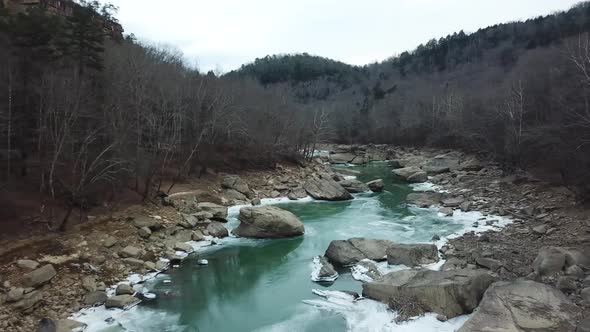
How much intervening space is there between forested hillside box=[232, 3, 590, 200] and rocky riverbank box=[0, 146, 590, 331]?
137 inches

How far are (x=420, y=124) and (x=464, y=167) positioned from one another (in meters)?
34.8

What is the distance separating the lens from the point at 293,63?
518 ft

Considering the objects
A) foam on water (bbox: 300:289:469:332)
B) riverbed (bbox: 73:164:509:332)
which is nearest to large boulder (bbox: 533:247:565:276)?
foam on water (bbox: 300:289:469:332)

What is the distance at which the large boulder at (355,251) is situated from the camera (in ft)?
57.2

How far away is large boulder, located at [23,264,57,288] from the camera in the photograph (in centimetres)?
1377

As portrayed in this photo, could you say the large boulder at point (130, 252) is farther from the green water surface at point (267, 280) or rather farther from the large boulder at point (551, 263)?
the large boulder at point (551, 263)

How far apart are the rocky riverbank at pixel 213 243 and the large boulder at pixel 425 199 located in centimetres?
8

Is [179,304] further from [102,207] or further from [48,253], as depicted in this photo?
[102,207]

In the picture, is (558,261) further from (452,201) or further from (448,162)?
(448,162)

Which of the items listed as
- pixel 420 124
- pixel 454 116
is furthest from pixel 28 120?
pixel 420 124

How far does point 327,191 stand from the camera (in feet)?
108

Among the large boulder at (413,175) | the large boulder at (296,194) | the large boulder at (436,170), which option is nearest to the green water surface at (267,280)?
the large boulder at (296,194)

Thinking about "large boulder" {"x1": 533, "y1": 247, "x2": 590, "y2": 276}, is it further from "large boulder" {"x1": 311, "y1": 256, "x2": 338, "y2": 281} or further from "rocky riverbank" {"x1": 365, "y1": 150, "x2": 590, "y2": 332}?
"large boulder" {"x1": 311, "y1": 256, "x2": 338, "y2": 281}

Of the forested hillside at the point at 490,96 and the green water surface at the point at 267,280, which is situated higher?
the forested hillside at the point at 490,96
